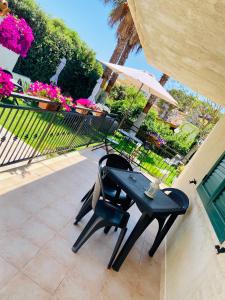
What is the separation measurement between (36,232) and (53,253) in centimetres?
33

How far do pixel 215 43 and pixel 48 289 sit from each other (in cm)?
293

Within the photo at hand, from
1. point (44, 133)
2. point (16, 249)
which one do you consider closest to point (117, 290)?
point (16, 249)

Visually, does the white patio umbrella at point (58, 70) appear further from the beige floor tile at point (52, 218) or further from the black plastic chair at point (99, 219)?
the black plastic chair at point (99, 219)

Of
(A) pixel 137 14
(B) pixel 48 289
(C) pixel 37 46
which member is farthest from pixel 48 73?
(B) pixel 48 289

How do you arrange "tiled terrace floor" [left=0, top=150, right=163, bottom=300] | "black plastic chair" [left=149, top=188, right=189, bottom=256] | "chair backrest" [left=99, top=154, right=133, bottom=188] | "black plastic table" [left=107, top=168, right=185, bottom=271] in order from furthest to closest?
1. "chair backrest" [left=99, top=154, right=133, bottom=188]
2. "black plastic chair" [left=149, top=188, right=189, bottom=256]
3. "black plastic table" [left=107, top=168, right=185, bottom=271]
4. "tiled terrace floor" [left=0, top=150, right=163, bottom=300]

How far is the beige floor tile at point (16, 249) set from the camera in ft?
7.82

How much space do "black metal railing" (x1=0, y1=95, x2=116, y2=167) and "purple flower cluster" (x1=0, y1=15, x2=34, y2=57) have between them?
10.2 ft

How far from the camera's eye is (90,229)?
2912mm

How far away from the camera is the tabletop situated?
3064mm

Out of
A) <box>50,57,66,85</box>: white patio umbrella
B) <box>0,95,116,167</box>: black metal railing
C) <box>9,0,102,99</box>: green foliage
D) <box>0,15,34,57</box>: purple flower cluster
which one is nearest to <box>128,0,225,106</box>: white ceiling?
<box>0,95,116,167</box>: black metal railing

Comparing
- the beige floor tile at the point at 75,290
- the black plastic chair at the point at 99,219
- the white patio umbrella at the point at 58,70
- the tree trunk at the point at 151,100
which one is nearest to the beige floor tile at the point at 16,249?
the beige floor tile at the point at 75,290

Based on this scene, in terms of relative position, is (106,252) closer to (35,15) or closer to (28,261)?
(28,261)

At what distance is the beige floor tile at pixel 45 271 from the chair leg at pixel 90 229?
334mm

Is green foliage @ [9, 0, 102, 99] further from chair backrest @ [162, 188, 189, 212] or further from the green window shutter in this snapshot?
the green window shutter
